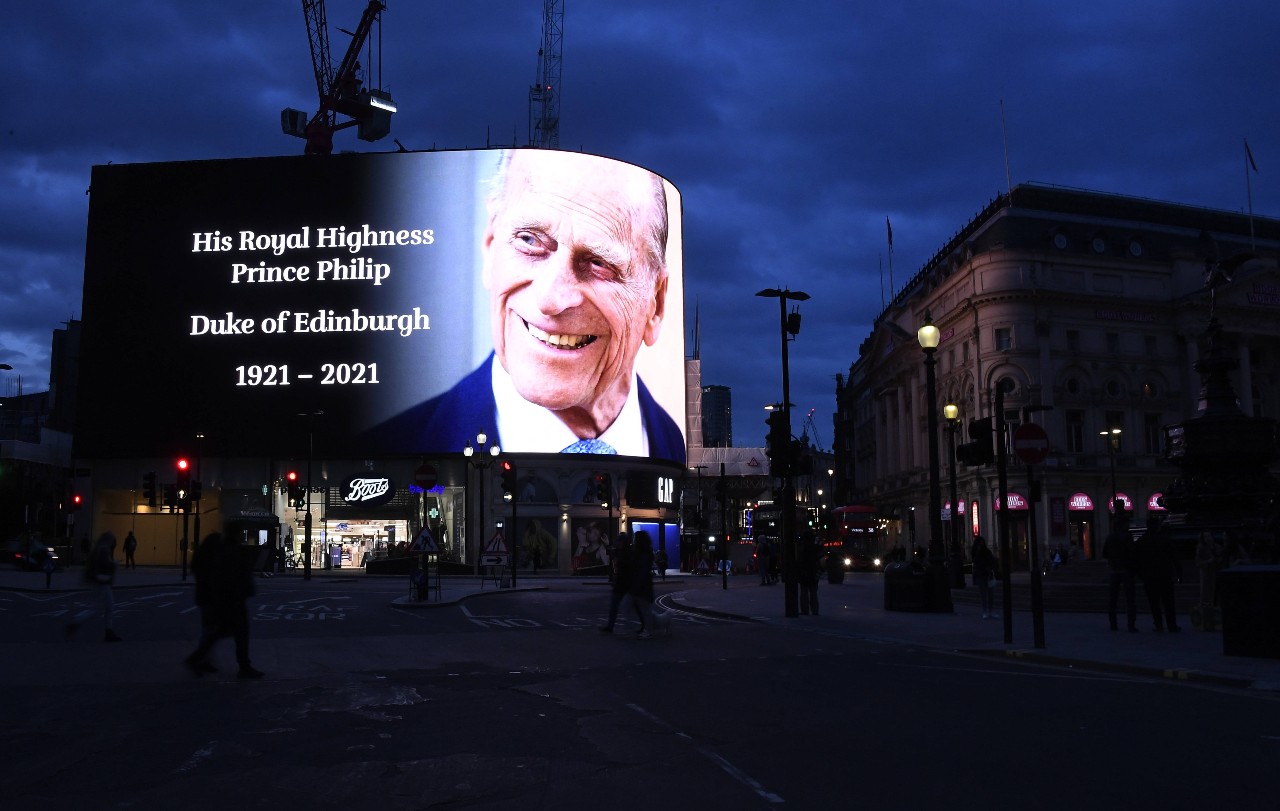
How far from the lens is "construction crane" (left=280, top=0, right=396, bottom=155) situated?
83250mm

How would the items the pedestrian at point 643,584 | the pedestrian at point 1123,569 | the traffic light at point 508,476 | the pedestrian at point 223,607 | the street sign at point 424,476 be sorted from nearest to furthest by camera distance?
the pedestrian at point 223,607 < the pedestrian at point 1123,569 < the pedestrian at point 643,584 < the street sign at point 424,476 < the traffic light at point 508,476

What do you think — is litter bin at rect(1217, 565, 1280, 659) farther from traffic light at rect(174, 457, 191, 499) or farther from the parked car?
the parked car

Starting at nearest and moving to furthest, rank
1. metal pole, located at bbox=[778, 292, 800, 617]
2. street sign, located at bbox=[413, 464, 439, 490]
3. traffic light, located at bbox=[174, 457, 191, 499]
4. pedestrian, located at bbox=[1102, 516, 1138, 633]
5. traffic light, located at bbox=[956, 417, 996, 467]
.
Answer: traffic light, located at bbox=[956, 417, 996, 467], pedestrian, located at bbox=[1102, 516, 1138, 633], metal pole, located at bbox=[778, 292, 800, 617], street sign, located at bbox=[413, 464, 439, 490], traffic light, located at bbox=[174, 457, 191, 499]

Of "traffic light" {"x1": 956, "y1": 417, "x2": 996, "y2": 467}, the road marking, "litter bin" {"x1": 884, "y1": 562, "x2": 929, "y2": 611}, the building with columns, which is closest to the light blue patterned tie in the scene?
the building with columns

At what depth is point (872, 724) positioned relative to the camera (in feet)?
31.3

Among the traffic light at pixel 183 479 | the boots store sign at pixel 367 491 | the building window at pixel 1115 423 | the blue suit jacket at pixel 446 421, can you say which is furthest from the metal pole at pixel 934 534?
the building window at pixel 1115 423

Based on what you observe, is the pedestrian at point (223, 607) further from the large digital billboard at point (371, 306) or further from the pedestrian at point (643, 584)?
the large digital billboard at point (371, 306)

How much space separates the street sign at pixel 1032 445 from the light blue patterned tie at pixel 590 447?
163 feet

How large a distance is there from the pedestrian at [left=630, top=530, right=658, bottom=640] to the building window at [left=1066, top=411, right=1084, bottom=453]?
187 feet

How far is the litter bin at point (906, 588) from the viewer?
25.2m

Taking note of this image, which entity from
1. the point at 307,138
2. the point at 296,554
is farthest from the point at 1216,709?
the point at 307,138

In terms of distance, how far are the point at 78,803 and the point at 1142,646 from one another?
A: 14209mm

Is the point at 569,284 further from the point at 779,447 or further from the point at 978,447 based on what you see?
the point at 978,447

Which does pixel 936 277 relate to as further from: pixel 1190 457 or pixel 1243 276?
pixel 1190 457
